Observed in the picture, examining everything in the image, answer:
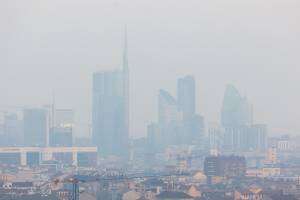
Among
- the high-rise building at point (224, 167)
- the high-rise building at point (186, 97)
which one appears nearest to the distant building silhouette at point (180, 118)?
the high-rise building at point (186, 97)

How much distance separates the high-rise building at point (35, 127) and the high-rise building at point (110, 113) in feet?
11.4

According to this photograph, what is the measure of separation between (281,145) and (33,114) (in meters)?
16.0

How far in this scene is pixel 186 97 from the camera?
276 ft

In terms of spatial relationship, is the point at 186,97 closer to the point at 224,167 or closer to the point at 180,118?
the point at 180,118

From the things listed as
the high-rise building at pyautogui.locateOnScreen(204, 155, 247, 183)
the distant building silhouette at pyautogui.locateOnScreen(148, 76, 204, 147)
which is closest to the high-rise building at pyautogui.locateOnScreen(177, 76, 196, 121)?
the distant building silhouette at pyautogui.locateOnScreen(148, 76, 204, 147)

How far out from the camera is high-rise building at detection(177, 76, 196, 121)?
272 ft

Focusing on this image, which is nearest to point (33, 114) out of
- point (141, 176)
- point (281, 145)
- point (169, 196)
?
point (281, 145)

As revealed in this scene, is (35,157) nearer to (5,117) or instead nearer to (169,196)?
(5,117)

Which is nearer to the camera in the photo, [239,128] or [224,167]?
[224,167]

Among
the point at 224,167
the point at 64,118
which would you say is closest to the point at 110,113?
the point at 64,118

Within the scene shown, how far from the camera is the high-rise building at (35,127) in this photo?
80812 millimetres

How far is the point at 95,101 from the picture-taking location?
8338cm

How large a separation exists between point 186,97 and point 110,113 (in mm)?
Result: 5593

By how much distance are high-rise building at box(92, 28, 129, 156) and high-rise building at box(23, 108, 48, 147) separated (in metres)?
3.47
